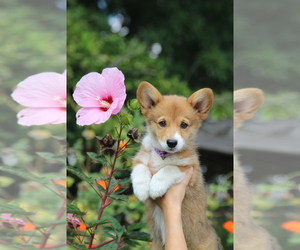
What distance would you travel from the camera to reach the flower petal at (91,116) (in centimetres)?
104

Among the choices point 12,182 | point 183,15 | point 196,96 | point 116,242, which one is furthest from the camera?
point 183,15

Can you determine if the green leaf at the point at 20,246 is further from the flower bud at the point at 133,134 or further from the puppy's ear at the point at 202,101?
the puppy's ear at the point at 202,101

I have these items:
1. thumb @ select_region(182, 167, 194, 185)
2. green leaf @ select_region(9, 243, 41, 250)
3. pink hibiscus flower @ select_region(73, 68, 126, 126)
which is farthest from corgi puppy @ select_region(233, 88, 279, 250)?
green leaf @ select_region(9, 243, 41, 250)

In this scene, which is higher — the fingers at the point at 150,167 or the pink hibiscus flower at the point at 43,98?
the pink hibiscus flower at the point at 43,98

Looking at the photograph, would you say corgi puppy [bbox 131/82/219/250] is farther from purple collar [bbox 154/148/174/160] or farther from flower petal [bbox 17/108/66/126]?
flower petal [bbox 17/108/66/126]

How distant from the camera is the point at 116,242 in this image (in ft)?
3.80

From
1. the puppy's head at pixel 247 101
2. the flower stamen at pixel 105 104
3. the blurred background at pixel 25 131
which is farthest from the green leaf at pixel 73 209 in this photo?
the puppy's head at pixel 247 101

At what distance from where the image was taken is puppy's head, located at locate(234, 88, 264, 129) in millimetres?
1129

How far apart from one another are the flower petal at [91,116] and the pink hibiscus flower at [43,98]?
11 centimetres

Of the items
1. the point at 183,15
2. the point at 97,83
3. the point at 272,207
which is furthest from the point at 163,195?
the point at 183,15

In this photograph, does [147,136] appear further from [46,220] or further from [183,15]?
[183,15]

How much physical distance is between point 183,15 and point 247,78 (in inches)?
107

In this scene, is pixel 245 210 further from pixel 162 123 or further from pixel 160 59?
pixel 160 59

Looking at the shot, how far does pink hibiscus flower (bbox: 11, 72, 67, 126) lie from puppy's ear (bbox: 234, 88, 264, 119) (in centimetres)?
48
